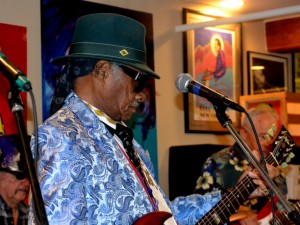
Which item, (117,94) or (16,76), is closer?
(16,76)

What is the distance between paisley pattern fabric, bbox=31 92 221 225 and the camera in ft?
5.44

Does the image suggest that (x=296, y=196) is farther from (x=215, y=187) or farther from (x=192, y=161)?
(x=215, y=187)

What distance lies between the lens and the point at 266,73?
546cm

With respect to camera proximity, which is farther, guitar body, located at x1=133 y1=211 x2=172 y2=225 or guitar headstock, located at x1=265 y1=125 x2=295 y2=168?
guitar headstock, located at x1=265 y1=125 x2=295 y2=168

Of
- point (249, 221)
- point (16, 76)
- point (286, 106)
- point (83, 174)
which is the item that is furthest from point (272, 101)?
point (16, 76)

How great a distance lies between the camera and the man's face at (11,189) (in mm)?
3104

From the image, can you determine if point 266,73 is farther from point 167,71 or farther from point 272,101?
point 167,71

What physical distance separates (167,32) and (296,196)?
1487 millimetres

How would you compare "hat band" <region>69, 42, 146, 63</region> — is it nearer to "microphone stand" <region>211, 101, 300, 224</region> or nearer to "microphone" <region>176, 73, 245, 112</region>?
"microphone" <region>176, 73, 245, 112</region>

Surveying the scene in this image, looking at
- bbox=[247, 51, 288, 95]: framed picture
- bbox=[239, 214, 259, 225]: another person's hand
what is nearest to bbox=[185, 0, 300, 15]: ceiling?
bbox=[247, 51, 288, 95]: framed picture

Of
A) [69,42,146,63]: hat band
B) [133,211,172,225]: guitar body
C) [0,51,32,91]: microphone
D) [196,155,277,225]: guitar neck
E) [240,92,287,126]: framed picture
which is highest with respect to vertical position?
[69,42,146,63]: hat band

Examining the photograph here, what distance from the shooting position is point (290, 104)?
4762 mm

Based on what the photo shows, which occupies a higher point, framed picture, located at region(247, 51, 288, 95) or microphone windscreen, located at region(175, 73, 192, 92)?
framed picture, located at region(247, 51, 288, 95)

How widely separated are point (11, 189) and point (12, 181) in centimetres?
4
